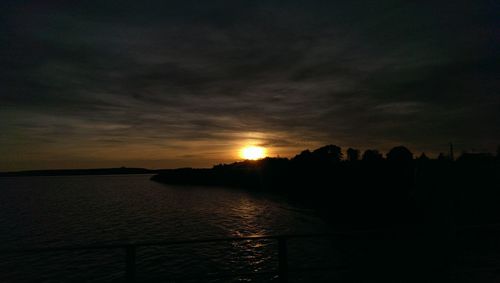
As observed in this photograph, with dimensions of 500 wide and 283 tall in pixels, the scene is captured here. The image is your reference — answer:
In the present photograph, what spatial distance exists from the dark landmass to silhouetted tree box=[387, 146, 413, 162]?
327 millimetres

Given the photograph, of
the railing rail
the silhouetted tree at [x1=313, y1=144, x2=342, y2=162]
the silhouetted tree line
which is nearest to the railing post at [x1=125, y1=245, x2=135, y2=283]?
the railing rail

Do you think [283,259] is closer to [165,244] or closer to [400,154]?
[165,244]

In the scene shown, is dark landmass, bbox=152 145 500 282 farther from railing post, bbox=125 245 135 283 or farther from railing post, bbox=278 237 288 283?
railing post, bbox=125 245 135 283

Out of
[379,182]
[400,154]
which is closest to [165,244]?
[379,182]

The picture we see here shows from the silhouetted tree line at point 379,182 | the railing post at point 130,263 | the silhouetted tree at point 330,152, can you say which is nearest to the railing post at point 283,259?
the railing post at point 130,263

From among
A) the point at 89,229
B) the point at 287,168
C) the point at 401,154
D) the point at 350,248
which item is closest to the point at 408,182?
the point at 401,154

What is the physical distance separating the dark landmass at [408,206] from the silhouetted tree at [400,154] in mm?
327

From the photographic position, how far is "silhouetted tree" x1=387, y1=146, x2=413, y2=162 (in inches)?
4488

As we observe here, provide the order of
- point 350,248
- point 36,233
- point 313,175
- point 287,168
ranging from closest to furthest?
point 350,248, point 36,233, point 313,175, point 287,168

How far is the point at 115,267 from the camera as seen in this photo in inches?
943

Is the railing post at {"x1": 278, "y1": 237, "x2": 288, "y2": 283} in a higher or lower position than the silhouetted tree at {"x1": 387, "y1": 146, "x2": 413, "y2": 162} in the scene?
lower

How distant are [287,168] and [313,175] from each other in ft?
73.5

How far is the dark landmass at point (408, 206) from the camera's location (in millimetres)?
8555

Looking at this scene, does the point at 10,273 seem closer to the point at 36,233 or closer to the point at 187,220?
the point at 36,233
